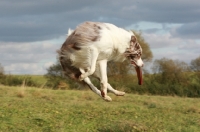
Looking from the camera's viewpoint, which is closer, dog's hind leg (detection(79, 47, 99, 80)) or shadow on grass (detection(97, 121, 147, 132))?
shadow on grass (detection(97, 121, 147, 132))

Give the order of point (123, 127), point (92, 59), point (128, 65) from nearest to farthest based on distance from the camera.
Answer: point (123, 127) → point (92, 59) → point (128, 65)

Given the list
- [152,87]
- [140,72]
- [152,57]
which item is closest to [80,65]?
[140,72]

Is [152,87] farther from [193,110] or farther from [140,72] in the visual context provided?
[140,72]

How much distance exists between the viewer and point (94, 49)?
9.39 meters

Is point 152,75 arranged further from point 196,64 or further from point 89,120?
point 89,120

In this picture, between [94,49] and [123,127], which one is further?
[94,49]

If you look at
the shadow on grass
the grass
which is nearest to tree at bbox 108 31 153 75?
the grass

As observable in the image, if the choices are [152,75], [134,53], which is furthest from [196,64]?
[134,53]

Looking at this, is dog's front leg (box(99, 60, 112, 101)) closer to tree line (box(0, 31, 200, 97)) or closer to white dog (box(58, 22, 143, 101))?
white dog (box(58, 22, 143, 101))

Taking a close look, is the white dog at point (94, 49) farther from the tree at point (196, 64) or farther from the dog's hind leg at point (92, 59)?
the tree at point (196, 64)

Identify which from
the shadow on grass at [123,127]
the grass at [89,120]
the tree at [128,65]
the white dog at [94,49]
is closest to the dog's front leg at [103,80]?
the white dog at [94,49]

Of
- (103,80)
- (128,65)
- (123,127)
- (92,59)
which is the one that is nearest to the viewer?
(123,127)

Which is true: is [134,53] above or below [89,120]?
above

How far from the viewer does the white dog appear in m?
9.41
